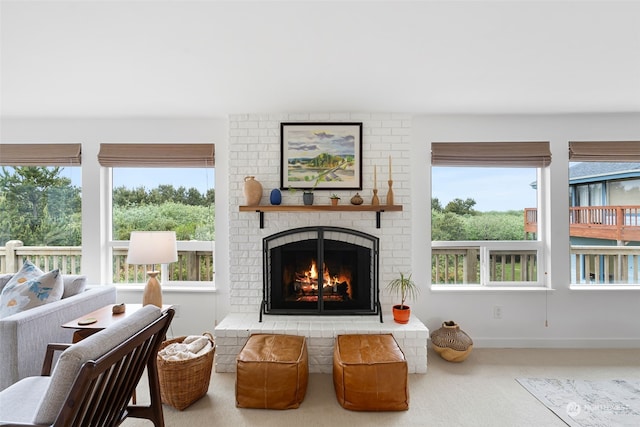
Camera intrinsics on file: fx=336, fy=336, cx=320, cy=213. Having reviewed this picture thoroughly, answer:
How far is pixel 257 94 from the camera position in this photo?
2.73 meters

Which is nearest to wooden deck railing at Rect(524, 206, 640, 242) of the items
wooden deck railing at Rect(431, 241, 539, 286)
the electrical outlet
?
wooden deck railing at Rect(431, 241, 539, 286)

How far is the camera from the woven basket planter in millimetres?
2926

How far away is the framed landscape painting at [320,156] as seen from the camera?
3217mm

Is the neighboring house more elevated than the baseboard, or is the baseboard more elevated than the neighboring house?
the neighboring house

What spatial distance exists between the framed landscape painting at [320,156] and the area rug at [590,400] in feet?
7.00

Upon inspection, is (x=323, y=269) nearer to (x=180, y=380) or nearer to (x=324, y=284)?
(x=324, y=284)

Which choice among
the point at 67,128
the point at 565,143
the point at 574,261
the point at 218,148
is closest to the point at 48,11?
the point at 218,148

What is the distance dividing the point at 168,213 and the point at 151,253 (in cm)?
101

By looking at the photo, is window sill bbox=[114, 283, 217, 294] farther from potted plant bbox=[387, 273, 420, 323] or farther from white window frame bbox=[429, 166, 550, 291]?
white window frame bbox=[429, 166, 550, 291]

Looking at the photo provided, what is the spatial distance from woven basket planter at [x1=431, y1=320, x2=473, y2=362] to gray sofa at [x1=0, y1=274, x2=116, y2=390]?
9.66 feet

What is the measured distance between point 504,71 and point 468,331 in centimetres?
238

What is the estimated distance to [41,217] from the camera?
139 inches

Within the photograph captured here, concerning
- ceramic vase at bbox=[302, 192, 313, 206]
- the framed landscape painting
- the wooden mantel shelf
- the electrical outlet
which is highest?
the framed landscape painting

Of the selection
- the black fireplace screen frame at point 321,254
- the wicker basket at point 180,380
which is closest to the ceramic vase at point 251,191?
the black fireplace screen frame at point 321,254
